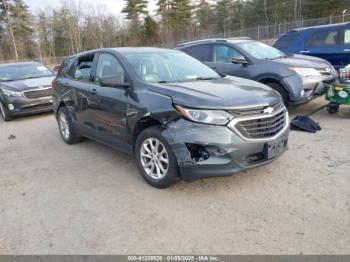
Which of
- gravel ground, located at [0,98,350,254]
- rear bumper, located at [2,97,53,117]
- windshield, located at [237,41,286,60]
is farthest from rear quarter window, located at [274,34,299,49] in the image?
rear bumper, located at [2,97,53,117]

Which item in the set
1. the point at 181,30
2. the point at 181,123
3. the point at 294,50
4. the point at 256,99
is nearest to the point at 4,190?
the point at 181,123

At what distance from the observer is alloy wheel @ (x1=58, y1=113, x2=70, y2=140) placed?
20.4 feet

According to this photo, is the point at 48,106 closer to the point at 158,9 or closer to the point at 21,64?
the point at 21,64

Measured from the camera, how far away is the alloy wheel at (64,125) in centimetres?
621

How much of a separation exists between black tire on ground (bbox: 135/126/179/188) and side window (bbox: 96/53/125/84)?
2.69 ft

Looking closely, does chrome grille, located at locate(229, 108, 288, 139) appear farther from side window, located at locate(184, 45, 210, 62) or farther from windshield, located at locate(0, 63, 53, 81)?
windshield, located at locate(0, 63, 53, 81)

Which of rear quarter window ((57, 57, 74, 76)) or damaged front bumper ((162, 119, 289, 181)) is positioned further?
rear quarter window ((57, 57, 74, 76))

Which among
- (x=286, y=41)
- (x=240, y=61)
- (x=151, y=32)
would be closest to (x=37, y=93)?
(x=240, y=61)

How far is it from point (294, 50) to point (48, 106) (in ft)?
24.0

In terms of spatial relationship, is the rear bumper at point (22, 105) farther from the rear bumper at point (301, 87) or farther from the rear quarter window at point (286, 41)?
the rear quarter window at point (286, 41)

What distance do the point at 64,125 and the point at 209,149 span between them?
379 centimetres

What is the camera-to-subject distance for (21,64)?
35.4ft

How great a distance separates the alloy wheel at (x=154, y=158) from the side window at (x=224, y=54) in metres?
4.22

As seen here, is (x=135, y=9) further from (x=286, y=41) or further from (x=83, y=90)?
(x=83, y=90)
